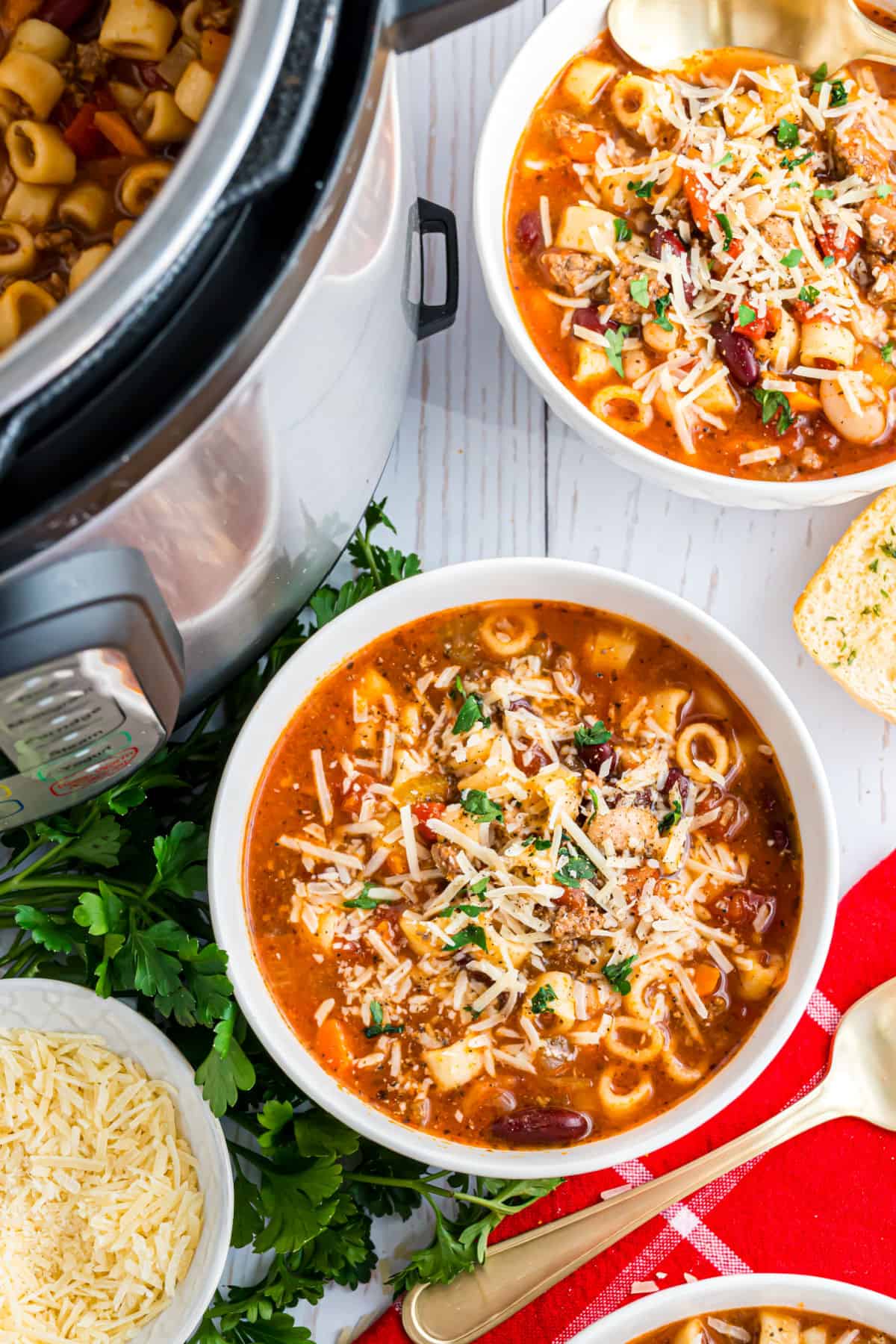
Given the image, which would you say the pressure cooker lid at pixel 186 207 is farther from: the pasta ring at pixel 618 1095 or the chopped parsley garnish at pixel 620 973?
the pasta ring at pixel 618 1095

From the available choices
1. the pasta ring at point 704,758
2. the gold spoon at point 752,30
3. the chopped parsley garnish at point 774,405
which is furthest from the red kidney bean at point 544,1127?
the gold spoon at point 752,30

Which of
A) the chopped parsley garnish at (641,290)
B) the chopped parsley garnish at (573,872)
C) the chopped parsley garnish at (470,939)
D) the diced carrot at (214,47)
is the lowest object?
the chopped parsley garnish at (470,939)

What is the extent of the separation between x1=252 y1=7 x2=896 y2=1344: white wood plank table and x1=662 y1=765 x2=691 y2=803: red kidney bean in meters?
0.42

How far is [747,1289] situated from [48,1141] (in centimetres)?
126

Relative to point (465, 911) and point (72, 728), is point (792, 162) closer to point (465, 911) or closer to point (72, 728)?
point (465, 911)

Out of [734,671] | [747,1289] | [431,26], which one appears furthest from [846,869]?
[431,26]

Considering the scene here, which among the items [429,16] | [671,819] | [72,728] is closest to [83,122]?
[429,16]

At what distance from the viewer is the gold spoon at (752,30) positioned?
244 cm

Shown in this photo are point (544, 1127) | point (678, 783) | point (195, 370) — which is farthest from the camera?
point (678, 783)

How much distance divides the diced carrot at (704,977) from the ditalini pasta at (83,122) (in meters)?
1.49

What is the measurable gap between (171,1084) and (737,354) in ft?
5.33

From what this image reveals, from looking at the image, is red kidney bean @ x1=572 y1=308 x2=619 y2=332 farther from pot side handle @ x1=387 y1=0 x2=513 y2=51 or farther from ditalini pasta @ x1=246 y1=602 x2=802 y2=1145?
pot side handle @ x1=387 y1=0 x2=513 y2=51

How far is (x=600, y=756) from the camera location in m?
2.27

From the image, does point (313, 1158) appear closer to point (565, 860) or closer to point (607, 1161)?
point (607, 1161)
